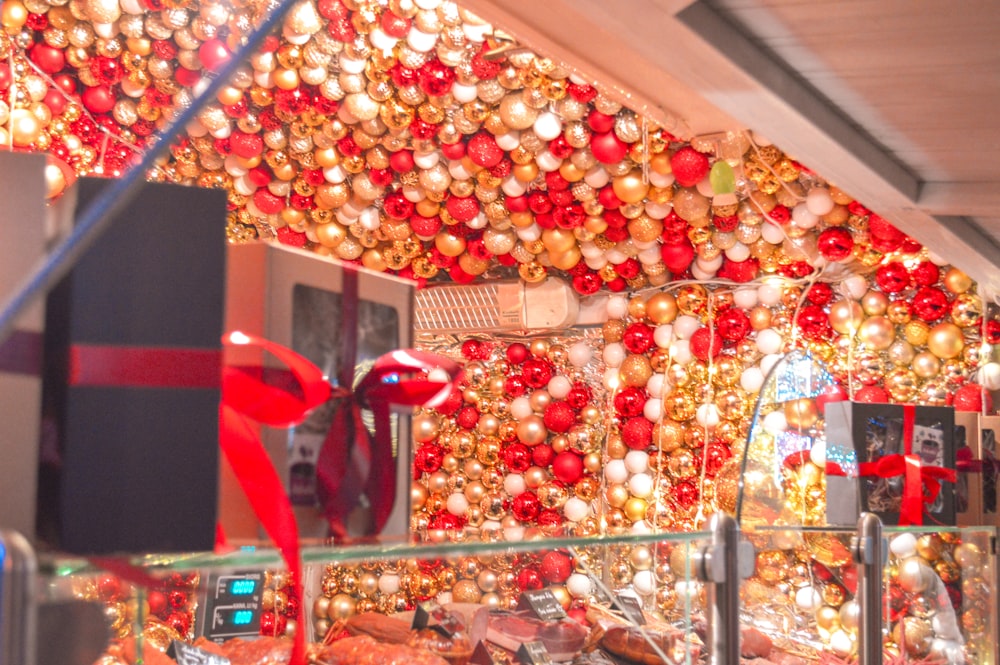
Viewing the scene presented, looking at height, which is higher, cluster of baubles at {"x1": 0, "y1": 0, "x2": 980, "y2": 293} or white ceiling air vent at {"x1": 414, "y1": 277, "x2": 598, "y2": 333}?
cluster of baubles at {"x1": 0, "y1": 0, "x2": 980, "y2": 293}

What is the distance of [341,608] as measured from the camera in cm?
82

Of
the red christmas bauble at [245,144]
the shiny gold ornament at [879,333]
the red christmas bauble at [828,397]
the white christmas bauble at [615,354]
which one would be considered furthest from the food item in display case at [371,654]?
the red christmas bauble at [245,144]

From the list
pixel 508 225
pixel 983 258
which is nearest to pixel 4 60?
pixel 508 225

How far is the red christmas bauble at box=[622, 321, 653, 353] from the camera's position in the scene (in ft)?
10.8

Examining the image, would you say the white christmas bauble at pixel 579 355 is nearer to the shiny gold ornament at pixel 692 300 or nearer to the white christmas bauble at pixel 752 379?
the shiny gold ornament at pixel 692 300

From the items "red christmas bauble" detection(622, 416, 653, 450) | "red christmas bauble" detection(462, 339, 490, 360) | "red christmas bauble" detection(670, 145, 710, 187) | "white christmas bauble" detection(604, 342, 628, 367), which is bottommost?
"red christmas bauble" detection(622, 416, 653, 450)

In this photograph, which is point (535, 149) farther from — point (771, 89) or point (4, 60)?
point (771, 89)

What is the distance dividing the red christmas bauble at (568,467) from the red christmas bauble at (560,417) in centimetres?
8

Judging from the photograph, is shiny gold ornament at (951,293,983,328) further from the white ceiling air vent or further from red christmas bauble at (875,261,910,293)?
the white ceiling air vent

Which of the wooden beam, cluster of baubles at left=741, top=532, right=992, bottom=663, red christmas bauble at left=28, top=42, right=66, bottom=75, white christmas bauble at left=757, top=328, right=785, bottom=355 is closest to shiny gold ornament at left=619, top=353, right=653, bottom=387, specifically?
white christmas bauble at left=757, top=328, right=785, bottom=355

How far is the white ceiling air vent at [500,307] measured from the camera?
11.4ft

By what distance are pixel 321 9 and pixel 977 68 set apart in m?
2.33

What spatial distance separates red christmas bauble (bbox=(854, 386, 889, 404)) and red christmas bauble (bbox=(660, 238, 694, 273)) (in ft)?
2.09

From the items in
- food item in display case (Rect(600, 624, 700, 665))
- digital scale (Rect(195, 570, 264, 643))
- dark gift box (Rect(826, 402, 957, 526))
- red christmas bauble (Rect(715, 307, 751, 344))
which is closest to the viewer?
digital scale (Rect(195, 570, 264, 643))
